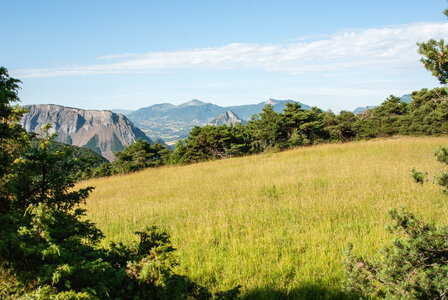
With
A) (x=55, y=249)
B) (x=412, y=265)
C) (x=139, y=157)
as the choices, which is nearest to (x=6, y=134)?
(x=55, y=249)

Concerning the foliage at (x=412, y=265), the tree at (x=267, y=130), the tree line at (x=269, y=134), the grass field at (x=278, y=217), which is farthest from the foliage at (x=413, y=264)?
the tree at (x=267, y=130)

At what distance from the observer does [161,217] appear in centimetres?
631

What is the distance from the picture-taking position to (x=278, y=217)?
5539mm

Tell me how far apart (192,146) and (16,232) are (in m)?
20.3

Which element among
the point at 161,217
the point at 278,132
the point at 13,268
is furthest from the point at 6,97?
the point at 278,132

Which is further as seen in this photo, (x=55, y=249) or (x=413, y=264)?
(x=413, y=264)

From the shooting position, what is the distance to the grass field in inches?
142

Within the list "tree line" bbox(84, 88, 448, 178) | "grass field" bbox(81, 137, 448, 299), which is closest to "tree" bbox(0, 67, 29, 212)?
"grass field" bbox(81, 137, 448, 299)

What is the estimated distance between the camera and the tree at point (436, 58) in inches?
95.0

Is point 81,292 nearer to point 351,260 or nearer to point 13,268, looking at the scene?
point 13,268

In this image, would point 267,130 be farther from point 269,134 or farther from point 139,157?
point 139,157

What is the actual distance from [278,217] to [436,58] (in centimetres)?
395

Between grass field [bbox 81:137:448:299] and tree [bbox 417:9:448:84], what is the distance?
1.48 metres

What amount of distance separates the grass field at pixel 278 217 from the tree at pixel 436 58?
4.84 feet
